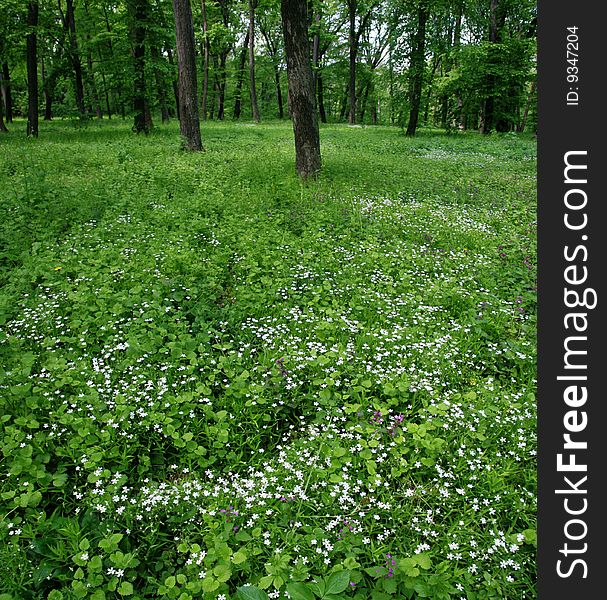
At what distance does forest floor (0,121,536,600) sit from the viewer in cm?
243

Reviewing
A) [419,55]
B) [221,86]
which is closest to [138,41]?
[419,55]

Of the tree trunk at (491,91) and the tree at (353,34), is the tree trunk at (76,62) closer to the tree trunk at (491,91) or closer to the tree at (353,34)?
the tree at (353,34)

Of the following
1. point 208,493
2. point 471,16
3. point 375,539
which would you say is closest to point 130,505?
point 208,493

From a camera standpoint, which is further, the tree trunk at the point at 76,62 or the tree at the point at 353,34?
the tree at the point at 353,34

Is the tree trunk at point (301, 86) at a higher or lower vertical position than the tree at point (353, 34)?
lower

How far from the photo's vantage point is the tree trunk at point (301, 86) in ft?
30.8

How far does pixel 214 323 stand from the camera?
472 centimetres

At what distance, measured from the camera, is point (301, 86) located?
9.76 m

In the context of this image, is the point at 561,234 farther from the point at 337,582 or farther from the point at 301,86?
the point at 301,86

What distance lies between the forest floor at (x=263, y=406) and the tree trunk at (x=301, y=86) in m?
3.34

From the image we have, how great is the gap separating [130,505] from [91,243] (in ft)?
15.9

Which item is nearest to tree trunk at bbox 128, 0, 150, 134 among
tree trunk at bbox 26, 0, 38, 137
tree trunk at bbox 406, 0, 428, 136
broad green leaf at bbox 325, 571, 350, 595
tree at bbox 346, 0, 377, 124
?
tree trunk at bbox 26, 0, 38, 137

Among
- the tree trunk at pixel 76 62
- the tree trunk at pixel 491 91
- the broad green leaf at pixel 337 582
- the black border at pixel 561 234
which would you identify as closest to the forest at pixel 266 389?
the broad green leaf at pixel 337 582

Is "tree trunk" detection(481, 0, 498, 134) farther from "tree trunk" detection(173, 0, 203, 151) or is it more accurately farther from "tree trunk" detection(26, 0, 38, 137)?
"tree trunk" detection(26, 0, 38, 137)
